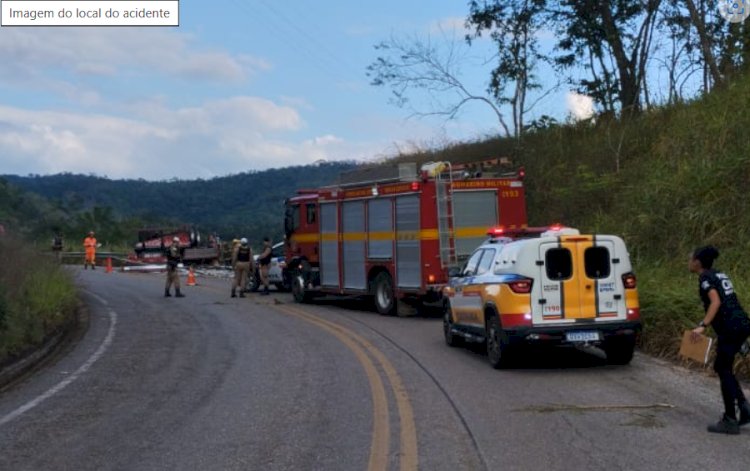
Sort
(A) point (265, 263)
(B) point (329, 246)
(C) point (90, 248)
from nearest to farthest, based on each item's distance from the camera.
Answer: (B) point (329, 246) < (A) point (265, 263) < (C) point (90, 248)

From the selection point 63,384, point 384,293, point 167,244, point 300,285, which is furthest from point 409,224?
point 167,244

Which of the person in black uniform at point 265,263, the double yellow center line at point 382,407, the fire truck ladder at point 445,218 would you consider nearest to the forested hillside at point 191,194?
the person in black uniform at point 265,263

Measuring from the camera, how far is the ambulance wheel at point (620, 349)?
11523 mm

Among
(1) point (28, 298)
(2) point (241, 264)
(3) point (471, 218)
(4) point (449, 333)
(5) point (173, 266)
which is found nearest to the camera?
(4) point (449, 333)

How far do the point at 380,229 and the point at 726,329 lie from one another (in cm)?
1254

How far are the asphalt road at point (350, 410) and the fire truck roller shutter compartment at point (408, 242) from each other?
11.9ft

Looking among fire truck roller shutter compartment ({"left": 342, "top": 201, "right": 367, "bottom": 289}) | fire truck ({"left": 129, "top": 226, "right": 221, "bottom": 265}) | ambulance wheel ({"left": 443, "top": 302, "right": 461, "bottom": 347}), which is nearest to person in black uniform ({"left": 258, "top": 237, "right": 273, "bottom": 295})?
fire truck roller shutter compartment ({"left": 342, "top": 201, "right": 367, "bottom": 289})

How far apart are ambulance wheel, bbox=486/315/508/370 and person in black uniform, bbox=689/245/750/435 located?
12.2ft

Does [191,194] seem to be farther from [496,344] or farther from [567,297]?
[567,297]

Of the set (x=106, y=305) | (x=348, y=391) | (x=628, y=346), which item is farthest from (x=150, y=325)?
(x=628, y=346)

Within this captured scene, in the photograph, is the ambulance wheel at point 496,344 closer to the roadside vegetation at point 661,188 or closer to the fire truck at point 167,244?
the roadside vegetation at point 661,188

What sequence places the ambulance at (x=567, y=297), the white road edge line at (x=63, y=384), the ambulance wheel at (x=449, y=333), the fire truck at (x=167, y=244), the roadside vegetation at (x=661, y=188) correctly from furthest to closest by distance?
the fire truck at (x=167, y=244) < the ambulance wheel at (x=449, y=333) < the roadside vegetation at (x=661, y=188) < the ambulance at (x=567, y=297) < the white road edge line at (x=63, y=384)

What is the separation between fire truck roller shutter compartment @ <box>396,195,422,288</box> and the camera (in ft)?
61.4

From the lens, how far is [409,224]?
62.1 feet
